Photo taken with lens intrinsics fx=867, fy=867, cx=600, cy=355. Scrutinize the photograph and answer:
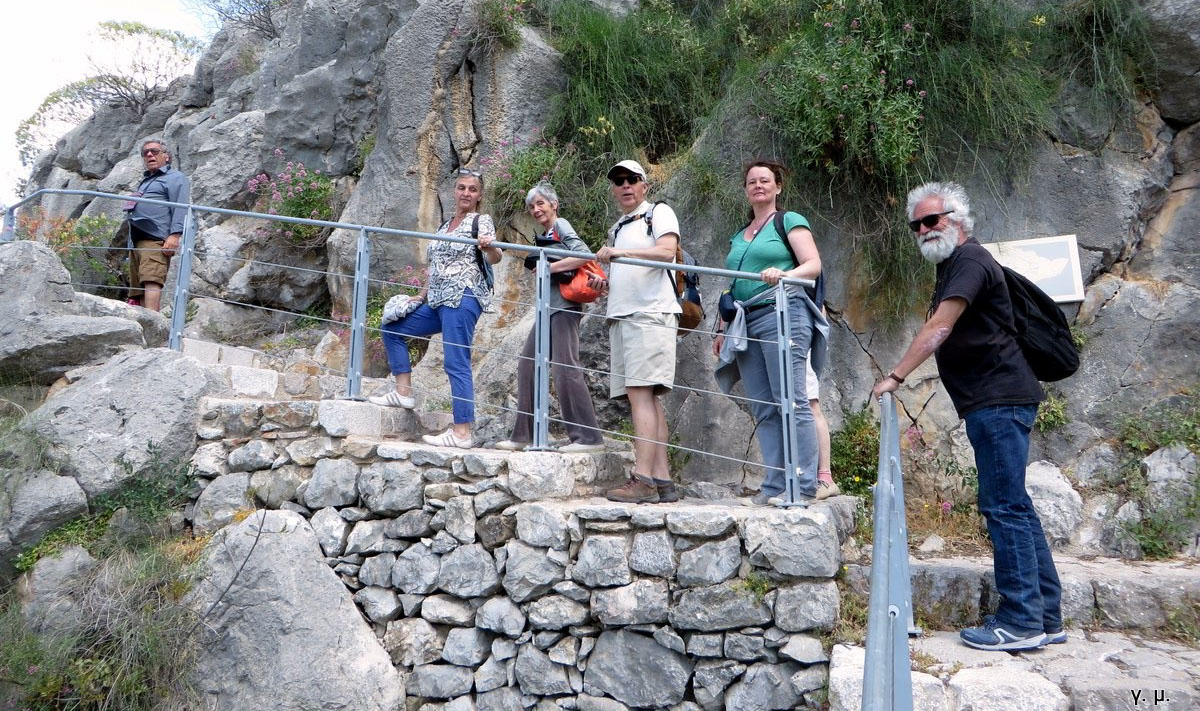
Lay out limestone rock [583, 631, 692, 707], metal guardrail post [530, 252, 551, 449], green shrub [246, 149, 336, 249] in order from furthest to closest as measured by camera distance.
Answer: green shrub [246, 149, 336, 249] → metal guardrail post [530, 252, 551, 449] → limestone rock [583, 631, 692, 707]

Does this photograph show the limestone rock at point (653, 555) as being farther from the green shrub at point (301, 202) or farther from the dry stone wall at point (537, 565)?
the green shrub at point (301, 202)

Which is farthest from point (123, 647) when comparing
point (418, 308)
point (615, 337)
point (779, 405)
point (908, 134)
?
point (908, 134)

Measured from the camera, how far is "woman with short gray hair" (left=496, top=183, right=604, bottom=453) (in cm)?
507

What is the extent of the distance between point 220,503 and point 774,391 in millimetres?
3427

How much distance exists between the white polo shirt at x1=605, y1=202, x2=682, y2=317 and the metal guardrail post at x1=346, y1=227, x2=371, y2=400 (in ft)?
5.40

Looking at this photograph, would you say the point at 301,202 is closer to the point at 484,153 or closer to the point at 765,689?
the point at 484,153

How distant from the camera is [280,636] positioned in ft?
15.1

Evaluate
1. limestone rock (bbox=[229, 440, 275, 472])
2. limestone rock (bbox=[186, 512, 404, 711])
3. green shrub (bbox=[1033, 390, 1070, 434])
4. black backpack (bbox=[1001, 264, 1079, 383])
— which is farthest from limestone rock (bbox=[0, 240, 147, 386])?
green shrub (bbox=[1033, 390, 1070, 434])

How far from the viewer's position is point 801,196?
6.27 m

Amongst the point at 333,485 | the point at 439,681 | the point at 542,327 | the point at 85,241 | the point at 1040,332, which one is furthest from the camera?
the point at 85,241

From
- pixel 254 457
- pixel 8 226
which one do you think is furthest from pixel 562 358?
pixel 8 226

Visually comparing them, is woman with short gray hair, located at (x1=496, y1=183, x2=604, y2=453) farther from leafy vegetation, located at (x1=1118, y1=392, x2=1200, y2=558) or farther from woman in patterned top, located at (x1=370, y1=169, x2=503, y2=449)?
leafy vegetation, located at (x1=1118, y1=392, x2=1200, y2=558)

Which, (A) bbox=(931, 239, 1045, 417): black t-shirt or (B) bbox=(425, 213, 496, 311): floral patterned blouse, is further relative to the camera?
(B) bbox=(425, 213, 496, 311): floral patterned blouse

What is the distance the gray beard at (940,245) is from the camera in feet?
12.8
